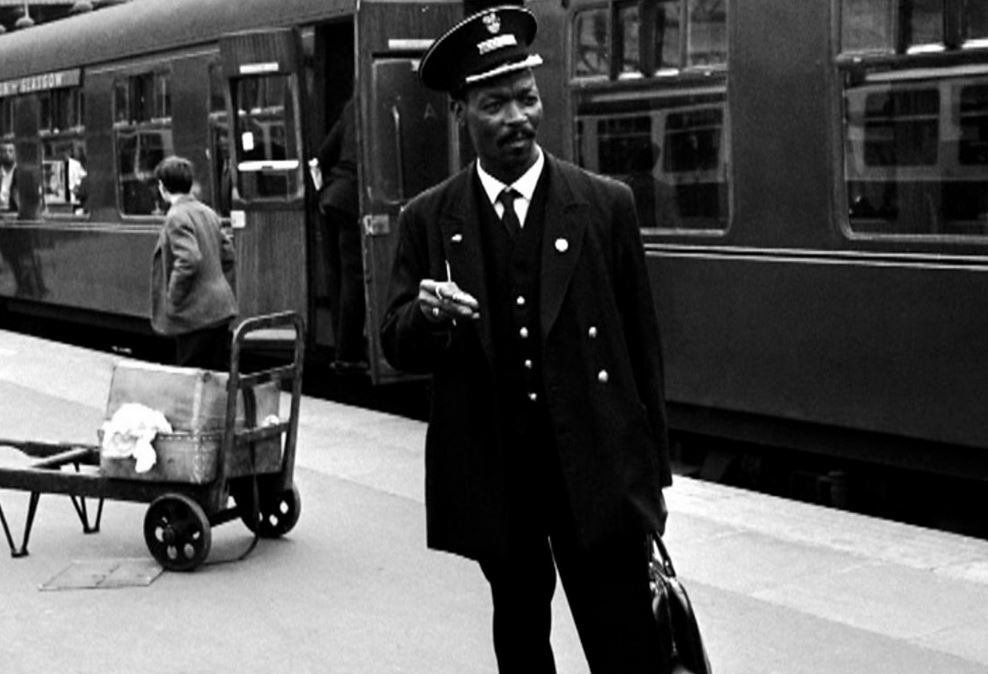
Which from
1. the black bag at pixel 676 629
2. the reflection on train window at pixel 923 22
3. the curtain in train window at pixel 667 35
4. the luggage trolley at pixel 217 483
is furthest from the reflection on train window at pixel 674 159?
the black bag at pixel 676 629

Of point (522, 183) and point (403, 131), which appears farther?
point (403, 131)

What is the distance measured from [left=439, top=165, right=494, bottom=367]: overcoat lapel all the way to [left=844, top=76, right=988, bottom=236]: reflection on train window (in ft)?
13.9

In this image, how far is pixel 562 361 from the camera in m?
4.05

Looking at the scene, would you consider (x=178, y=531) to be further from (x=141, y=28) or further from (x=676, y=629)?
(x=141, y=28)

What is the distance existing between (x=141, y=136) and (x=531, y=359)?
1313 centimetres

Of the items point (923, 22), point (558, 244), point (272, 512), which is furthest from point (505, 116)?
point (923, 22)

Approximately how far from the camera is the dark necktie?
413cm

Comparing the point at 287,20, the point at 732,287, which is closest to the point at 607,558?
the point at 732,287

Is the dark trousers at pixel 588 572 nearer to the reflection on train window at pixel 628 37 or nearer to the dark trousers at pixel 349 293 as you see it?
the reflection on train window at pixel 628 37

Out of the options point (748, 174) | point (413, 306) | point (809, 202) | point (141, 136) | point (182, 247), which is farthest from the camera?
point (141, 136)

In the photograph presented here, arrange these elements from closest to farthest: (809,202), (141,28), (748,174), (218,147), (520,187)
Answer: (520,187) → (809,202) → (748,174) → (218,147) → (141,28)

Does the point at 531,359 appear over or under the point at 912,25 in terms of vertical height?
under

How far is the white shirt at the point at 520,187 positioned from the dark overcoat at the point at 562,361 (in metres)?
0.03

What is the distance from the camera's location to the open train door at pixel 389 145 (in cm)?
1134
